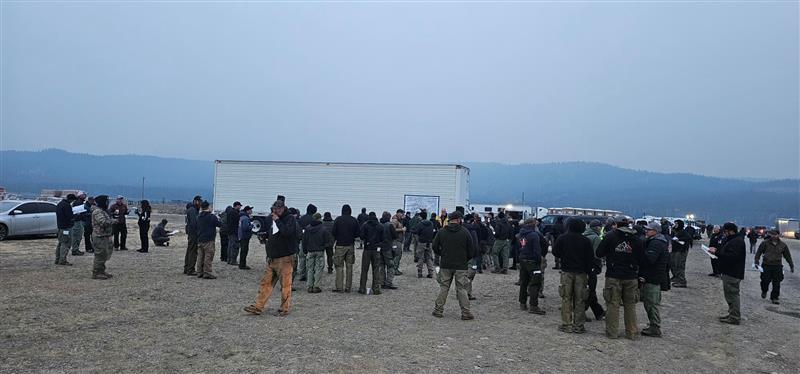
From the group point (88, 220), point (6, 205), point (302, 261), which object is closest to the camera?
point (302, 261)

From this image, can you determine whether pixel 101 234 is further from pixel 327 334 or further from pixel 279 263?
pixel 327 334

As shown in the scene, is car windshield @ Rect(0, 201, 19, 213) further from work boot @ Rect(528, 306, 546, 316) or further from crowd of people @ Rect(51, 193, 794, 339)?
work boot @ Rect(528, 306, 546, 316)

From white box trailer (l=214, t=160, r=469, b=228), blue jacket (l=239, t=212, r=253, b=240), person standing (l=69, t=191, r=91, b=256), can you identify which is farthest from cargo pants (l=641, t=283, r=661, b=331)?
white box trailer (l=214, t=160, r=469, b=228)

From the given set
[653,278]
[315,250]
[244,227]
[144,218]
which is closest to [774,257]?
[653,278]

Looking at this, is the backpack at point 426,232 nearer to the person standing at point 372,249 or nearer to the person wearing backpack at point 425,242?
the person wearing backpack at point 425,242

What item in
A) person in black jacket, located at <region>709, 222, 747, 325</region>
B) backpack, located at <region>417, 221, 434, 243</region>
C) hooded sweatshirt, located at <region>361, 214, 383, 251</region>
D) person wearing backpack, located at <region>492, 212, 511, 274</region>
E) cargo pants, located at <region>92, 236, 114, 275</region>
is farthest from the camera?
person wearing backpack, located at <region>492, 212, 511, 274</region>

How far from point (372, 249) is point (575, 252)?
4481 millimetres

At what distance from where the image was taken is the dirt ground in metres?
6.03

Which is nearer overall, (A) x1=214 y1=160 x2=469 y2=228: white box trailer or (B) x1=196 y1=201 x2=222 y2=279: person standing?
(B) x1=196 y1=201 x2=222 y2=279: person standing

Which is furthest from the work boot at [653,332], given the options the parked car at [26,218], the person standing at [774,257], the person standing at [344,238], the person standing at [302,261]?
the parked car at [26,218]

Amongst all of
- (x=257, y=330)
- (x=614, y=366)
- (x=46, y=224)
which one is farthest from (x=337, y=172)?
(x=614, y=366)

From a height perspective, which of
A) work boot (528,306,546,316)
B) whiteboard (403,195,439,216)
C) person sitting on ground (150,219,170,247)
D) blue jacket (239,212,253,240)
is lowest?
work boot (528,306,546,316)

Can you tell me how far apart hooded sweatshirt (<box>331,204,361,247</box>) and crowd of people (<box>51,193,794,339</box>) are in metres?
0.02

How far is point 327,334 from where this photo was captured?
7297mm
